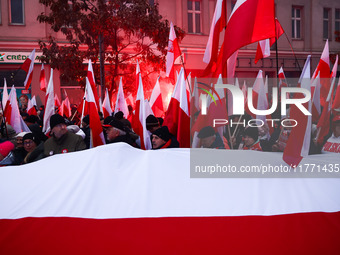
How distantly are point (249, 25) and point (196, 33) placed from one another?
18534 mm

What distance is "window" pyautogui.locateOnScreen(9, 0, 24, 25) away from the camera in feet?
60.0

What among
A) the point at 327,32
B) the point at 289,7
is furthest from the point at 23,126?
the point at 327,32

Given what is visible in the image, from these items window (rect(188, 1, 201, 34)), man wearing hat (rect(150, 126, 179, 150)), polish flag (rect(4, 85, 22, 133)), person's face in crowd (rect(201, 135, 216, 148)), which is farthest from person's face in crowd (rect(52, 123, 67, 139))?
window (rect(188, 1, 201, 34))

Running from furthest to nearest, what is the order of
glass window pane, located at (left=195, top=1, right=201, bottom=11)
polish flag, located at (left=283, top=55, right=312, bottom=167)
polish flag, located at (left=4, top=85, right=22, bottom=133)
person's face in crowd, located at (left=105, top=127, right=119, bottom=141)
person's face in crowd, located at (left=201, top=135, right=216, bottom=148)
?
glass window pane, located at (left=195, top=1, right=201, bottom=11) → polish flag, located at (left=4, top=85, right=22, bottom=133) → person's face in crowd, located at (left=105, top=127, right=119, bottom=141) → person's face in crowd, located at (left=201, top=135, right=216, bottom=148) → polish flag, located at (left=283, top=55, right=312, bottom=167)

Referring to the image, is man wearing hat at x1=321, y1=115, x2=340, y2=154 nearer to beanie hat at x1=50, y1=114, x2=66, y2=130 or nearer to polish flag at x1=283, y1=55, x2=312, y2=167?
polish flag at x1=283, y1=55, x2=312, y2=167

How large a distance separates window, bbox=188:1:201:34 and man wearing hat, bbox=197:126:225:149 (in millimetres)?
18278

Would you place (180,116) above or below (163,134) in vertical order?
above

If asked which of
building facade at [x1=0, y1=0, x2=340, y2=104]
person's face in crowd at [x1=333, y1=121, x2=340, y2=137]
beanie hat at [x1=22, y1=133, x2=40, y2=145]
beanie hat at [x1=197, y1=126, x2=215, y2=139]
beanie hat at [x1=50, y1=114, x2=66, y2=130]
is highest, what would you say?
building facade at [x1=0, y1=0, x2=340, y2=104]

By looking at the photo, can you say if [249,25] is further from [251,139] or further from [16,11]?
[16,11]

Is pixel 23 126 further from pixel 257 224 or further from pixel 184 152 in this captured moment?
pixel 257 224

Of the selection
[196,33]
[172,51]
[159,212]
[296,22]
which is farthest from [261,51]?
[296,22]

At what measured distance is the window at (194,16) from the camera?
860 inches

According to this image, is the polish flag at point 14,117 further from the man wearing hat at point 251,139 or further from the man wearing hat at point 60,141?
the man wearing hat at point 251,139

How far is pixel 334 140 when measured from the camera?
514cm
